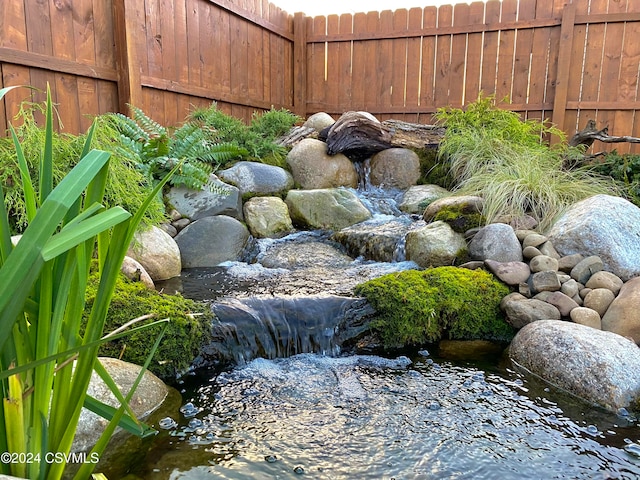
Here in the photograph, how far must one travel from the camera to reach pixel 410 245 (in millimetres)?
4395

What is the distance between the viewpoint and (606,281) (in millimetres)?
3367

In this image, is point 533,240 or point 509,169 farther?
point 509,169

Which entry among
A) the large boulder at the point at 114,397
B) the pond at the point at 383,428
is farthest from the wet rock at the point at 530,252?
the large boulder at the point at 114,397

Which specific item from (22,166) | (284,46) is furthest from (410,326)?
(284,46)

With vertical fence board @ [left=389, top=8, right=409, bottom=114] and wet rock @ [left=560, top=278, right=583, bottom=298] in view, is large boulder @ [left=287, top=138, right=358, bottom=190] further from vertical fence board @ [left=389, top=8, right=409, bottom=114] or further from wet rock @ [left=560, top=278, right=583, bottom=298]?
wet rock @ [left=560, top=278, right=583, bottom=298]

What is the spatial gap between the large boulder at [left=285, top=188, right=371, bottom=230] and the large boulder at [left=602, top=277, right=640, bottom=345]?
2.85 m

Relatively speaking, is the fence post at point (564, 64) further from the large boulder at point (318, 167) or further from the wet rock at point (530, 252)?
the wet rock at point (530, 252)

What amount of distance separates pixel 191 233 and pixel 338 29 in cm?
578

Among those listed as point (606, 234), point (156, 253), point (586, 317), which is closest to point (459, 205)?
point (606, 234)

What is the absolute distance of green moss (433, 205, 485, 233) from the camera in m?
4.43

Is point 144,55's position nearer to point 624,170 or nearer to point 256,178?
point 256,178

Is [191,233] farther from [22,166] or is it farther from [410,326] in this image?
[22,166]

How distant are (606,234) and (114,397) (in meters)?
3.64

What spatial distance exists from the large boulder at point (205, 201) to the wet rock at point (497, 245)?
2.58 meters
